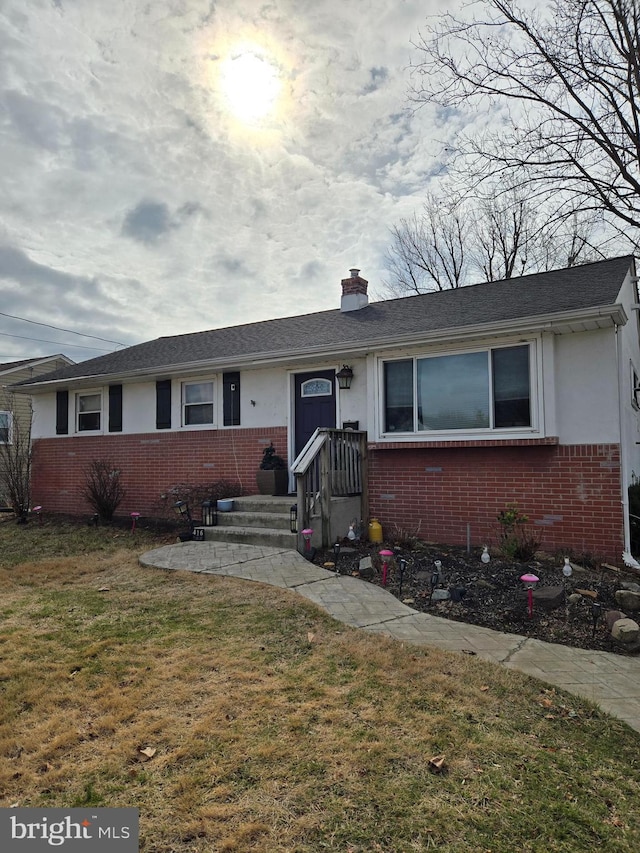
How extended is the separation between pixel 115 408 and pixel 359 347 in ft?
21.5

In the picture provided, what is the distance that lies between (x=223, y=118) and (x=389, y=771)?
9.87 metres

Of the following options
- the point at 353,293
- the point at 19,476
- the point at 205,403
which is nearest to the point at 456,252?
the point at 353,293

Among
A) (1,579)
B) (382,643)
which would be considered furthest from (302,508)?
(1,579)

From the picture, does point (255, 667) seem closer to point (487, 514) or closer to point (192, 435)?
point (487, 514)

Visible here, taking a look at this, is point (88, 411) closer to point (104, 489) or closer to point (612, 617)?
point (104, 489)

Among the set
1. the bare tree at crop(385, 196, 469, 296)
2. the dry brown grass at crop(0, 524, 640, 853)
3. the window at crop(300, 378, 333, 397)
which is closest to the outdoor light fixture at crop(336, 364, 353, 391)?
the window at crop(300, 378, 333, 397)

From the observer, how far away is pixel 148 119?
355 inches

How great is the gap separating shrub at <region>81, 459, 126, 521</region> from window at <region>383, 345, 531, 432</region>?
21.0 feet

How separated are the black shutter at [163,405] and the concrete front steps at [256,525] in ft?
10.6

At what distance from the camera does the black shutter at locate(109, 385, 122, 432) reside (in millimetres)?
11914

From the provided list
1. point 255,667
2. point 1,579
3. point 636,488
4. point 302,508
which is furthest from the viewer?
→ point 636,488

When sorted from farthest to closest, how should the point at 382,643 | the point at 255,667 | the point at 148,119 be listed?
the point at 148,119
the point at 382,643
the point at 255,667

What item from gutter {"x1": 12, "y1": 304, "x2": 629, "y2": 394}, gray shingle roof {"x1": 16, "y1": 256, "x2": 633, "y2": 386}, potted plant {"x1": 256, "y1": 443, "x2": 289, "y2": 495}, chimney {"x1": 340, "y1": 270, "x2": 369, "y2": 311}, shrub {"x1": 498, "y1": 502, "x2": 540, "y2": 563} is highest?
chimney {"x1": 340, "y1": 270, "x2": 369, "y2": 311}

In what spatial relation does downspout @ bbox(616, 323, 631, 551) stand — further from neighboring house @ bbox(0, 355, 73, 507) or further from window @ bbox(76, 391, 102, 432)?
neighboring house @ bbox(0, 355, 73, 507)
